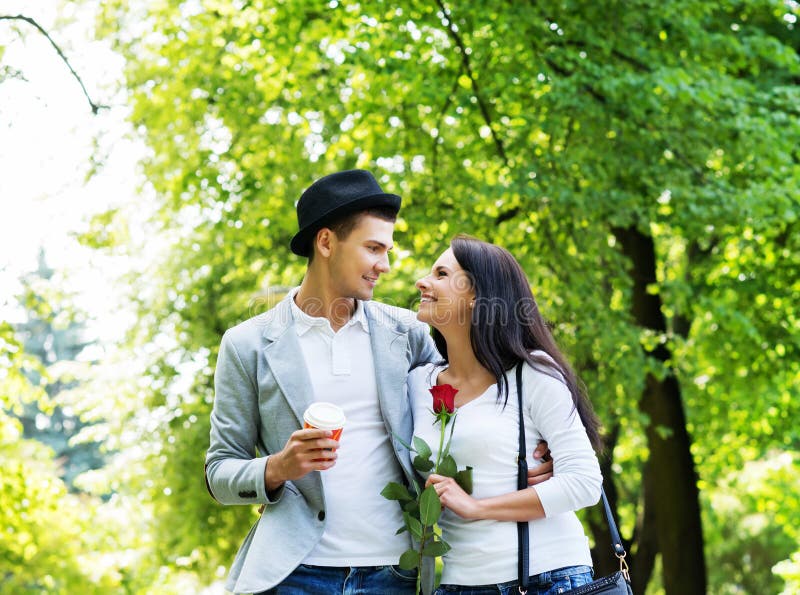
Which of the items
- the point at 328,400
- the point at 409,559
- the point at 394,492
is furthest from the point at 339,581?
the point at 328,400

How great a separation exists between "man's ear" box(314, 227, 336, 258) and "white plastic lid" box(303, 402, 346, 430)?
86 centimetres

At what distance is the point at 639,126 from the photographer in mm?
9359

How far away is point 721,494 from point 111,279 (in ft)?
40.1

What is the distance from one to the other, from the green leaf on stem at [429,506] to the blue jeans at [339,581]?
0.33 m

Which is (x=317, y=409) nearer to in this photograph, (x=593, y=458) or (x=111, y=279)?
(x=593, y=458)

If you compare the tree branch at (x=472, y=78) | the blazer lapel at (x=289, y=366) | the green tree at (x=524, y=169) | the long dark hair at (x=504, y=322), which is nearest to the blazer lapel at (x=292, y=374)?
the blazer lapel at (x=289, y=366)

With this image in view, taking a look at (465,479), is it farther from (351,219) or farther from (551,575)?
(351,219)

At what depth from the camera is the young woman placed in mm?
3164

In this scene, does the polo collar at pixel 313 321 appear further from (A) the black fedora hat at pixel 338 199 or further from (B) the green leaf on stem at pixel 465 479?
(B) the green leaf on stem at pixel 465 479

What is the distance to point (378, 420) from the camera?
3.55 meters

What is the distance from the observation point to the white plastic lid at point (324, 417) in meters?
2.94

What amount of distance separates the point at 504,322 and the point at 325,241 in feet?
2.41

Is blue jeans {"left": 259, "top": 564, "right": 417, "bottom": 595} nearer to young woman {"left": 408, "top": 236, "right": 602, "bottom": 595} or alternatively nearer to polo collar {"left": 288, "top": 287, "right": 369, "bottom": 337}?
young woman {"left": 408, "top": 236, "right": 602, "bottom": 595}

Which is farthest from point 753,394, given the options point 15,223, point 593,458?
point 593,458
